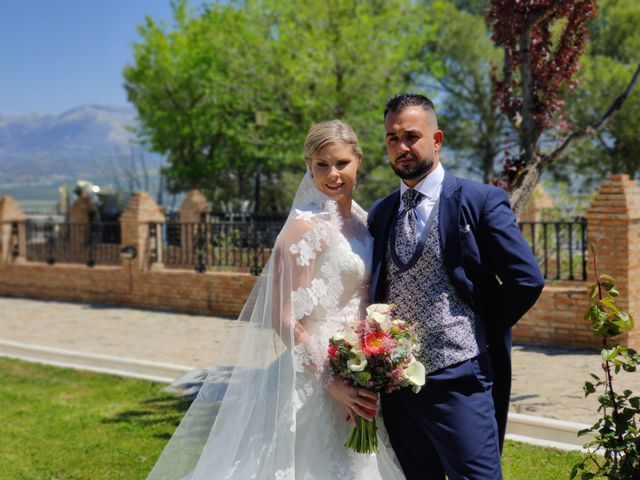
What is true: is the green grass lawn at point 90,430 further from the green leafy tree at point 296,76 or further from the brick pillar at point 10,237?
the green leafy tree at point 296,76

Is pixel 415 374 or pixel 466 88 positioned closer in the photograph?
pixel 415 374

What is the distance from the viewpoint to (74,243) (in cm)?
1770

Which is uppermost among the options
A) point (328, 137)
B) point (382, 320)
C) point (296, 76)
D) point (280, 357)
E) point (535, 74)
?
point (296, 76)

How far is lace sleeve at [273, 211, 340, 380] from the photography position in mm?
3553

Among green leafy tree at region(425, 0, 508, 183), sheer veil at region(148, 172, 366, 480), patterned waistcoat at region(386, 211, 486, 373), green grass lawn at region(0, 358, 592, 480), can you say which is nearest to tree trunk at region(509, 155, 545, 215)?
green grass lawn at region(0, 358, 592, 480)

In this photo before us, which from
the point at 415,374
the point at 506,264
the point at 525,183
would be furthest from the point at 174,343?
the point at 506,264

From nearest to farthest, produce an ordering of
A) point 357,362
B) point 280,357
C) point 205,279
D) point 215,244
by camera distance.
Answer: point 357,362
point 280,357
point 205,279
point 215,244

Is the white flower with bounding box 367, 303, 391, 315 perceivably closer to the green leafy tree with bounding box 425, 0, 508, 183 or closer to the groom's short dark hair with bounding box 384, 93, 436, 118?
the groom's short dark hair with bounding box 384, 93, 436, 118

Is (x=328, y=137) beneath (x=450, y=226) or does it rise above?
above

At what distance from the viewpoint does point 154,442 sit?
6.32 meters

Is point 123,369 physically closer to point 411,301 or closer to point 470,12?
point 411,301

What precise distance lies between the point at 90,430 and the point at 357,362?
173 inches

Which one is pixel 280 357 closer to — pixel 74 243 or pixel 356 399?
pixel 356 399

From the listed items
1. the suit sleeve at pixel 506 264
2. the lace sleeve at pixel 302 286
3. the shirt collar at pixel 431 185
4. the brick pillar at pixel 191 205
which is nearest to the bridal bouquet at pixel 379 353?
the lace sleeve at pixel 302 286
